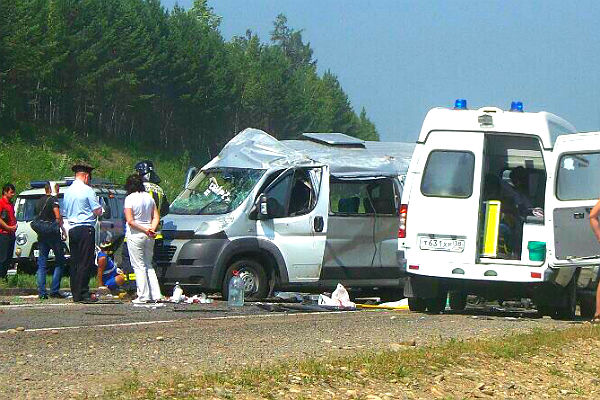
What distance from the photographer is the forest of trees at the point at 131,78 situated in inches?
3017

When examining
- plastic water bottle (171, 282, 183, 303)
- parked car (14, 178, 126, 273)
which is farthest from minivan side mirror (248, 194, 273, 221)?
parked car (14, 178, 126, 273)

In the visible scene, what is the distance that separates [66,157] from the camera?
77.4 meters

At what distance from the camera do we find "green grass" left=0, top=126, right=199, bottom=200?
214 ft

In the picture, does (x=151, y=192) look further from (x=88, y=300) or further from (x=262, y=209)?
(x=88, y=300)

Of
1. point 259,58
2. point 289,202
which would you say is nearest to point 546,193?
point 289,202

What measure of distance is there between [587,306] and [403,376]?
29.0 ft

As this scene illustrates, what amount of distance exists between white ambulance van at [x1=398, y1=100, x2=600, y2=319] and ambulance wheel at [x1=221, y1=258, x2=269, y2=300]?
266 centimetres

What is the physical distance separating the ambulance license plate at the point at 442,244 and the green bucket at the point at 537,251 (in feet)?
2.69

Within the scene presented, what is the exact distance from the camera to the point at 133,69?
304 ft

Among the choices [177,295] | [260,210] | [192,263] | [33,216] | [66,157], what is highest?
[66,157]

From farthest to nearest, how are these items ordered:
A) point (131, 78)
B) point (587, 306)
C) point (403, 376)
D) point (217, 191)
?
point (131, 78) < point (217, 191) < point (587, 306) < point (403, 376)

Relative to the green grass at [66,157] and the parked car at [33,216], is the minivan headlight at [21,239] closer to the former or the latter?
the parked car at [33,216]

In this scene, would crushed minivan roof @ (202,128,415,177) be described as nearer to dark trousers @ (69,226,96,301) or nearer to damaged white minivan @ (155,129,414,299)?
damaged white minivan @ (155,129,414,299)

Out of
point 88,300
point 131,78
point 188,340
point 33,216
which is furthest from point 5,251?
point 131,78
